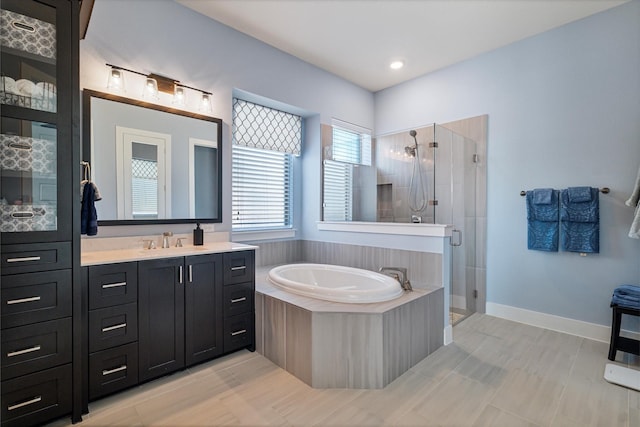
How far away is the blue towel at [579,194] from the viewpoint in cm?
273

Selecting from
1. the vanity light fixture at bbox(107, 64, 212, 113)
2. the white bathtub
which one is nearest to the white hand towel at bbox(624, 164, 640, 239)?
the white bathtub

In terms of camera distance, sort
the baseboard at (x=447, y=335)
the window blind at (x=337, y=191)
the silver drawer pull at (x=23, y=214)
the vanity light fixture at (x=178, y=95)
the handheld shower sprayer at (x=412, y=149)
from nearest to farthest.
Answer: the silver drawer pull at (x=23, y=214) < the vanity light fixture at (x=178, y=95) < the baseboard at (x=447, y=335) < the handheld shower sprayer at (x=412, y=149) < the window blind at (x=337, y=191)

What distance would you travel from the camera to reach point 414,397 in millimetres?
1957

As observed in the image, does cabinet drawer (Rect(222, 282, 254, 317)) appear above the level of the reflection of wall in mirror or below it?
below

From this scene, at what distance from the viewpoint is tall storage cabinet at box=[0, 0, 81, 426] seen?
1.56m

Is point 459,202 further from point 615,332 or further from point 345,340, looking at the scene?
point 345,340

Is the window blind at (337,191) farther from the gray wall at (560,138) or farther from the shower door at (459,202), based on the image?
the gray wall at (560,138)

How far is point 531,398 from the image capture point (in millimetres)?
1939

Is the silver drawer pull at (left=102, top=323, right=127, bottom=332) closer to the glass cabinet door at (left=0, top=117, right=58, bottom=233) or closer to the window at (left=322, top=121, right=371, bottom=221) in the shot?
the glass cabinet door at (left=0, top=117, right=58, bottom=233)

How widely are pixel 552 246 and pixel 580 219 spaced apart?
0.34 metres

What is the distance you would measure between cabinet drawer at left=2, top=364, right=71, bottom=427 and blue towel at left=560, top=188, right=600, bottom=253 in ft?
13.2

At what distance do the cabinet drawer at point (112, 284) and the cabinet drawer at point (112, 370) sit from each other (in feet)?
1.01

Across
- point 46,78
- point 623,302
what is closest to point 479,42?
point 623,302

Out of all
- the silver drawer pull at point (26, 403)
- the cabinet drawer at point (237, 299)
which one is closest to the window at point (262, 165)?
the cabinet drawer at point (237, 299)
